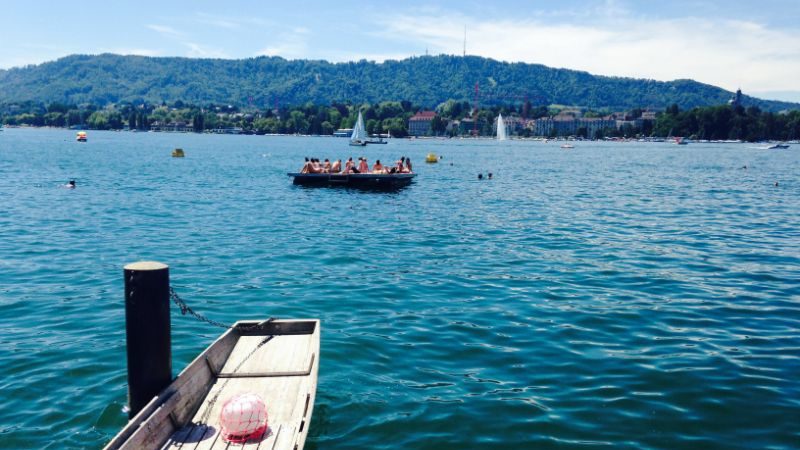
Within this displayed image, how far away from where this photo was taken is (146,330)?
8.61m

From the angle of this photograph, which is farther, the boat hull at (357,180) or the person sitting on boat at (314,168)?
the person sitting on boat at (314,168)

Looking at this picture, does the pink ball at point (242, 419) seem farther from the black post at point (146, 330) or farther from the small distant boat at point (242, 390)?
the black post at point (146, 330)

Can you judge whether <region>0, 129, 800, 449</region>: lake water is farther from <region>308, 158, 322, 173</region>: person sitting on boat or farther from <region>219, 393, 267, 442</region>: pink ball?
<region>308, 158, 322, 173</region>: person sitting on boat

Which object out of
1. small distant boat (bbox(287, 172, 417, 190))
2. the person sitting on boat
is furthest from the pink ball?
the person sitting on boat

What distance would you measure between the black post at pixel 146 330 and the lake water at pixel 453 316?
190cm

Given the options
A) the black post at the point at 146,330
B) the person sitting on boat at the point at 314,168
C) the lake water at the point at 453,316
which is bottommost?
the lake water at the point at 453,316

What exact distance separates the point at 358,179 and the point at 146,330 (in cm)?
3919

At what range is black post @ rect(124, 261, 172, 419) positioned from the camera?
27.7 ft

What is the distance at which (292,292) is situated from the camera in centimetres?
1820

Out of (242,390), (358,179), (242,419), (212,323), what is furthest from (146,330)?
(358,179)

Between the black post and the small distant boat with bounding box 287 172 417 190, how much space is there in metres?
38.5

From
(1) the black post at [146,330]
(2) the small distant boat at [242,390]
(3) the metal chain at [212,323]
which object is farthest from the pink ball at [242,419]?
A: (1) the black post at [146,330]

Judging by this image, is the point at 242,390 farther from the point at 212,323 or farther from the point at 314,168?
the point at 314,168

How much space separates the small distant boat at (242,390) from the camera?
8.30 m
